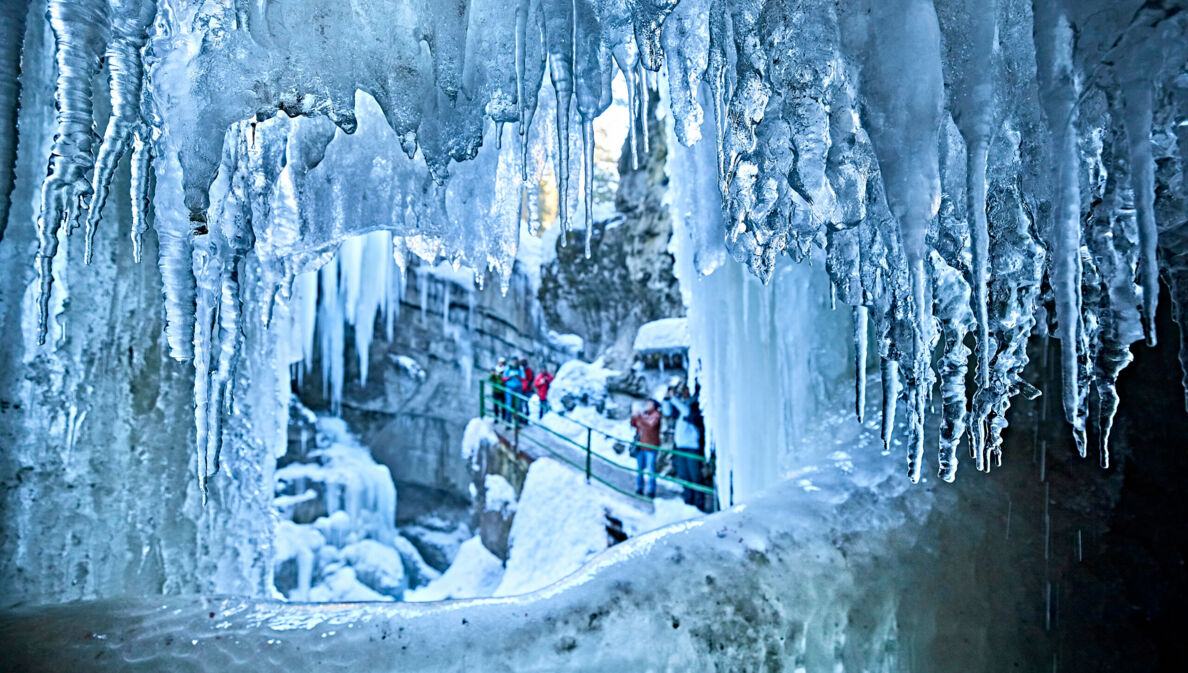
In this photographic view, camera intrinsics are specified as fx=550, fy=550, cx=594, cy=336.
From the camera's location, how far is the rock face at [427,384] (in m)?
14.4

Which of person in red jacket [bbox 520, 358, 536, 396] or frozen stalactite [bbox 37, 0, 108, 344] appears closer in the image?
frozen stalactite [bbox 37, 0, 108, 344]

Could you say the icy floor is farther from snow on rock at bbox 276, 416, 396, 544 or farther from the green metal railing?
snow on rock at bbox 276, 416, 396, 544

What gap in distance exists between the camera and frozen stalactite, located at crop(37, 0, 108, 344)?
62.1 inches

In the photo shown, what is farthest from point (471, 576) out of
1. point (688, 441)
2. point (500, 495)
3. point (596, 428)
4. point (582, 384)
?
point (688, 441)

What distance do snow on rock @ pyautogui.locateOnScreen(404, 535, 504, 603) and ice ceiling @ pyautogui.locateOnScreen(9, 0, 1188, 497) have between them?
661cm

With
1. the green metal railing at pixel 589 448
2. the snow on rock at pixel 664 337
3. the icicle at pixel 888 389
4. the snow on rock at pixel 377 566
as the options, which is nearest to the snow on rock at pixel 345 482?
the snow on rock at pixel 377 566

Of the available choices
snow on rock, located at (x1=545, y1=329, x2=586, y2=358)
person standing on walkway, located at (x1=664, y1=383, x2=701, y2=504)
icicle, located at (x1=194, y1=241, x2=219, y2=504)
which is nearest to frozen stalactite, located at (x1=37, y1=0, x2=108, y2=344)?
icicle, located at (x1=194, y1=241, x2=219, y2=504)

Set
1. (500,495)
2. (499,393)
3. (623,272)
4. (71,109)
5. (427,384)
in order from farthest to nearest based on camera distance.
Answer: (427,384) → (623,272) → (499,393) → (500,495) → (71,109)

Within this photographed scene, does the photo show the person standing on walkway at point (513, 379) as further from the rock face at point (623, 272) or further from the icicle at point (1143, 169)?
the icicle at point (1143, 169)

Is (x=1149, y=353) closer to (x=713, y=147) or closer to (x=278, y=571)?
(x=713, y=147)

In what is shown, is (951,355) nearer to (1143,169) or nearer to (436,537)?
(1143,169)

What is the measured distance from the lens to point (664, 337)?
926cm

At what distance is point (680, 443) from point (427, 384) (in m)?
10.3

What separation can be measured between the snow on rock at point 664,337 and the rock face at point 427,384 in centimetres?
656
